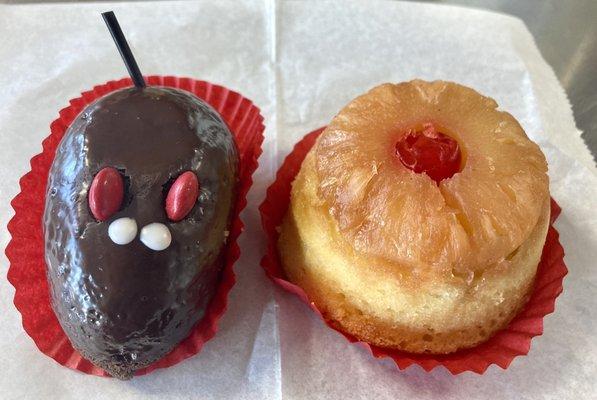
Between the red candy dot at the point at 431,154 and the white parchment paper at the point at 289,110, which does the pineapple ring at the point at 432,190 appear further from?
the white parchment paper at the point at 289,110

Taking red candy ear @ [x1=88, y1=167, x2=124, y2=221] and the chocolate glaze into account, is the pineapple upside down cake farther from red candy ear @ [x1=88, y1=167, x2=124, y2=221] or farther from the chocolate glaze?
red candy ear @ [x1=88, y1=167, x2=124, y2=221]

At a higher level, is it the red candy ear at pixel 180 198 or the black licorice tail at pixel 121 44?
the black licorice tail at pixel 121 44

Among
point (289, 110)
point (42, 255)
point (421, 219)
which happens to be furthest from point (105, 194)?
point (289, 110)

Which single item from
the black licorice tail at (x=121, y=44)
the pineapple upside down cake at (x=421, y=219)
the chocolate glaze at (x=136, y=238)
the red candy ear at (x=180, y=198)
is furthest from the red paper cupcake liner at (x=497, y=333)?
the black licorice tail at (x=121, y=44)

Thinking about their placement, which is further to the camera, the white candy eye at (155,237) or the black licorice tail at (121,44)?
the black licorice tail at (121,44)

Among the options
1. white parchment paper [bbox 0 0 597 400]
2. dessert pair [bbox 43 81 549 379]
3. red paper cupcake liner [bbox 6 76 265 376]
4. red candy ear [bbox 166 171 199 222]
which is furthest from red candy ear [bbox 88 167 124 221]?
white parchment paper [bbox 0 0 597 400]

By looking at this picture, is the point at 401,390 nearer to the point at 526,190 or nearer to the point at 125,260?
the point at 526,190

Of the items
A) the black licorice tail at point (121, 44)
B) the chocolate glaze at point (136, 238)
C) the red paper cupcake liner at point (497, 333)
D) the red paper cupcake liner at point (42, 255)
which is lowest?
the red paper cupcake liner at point (497, 333)
